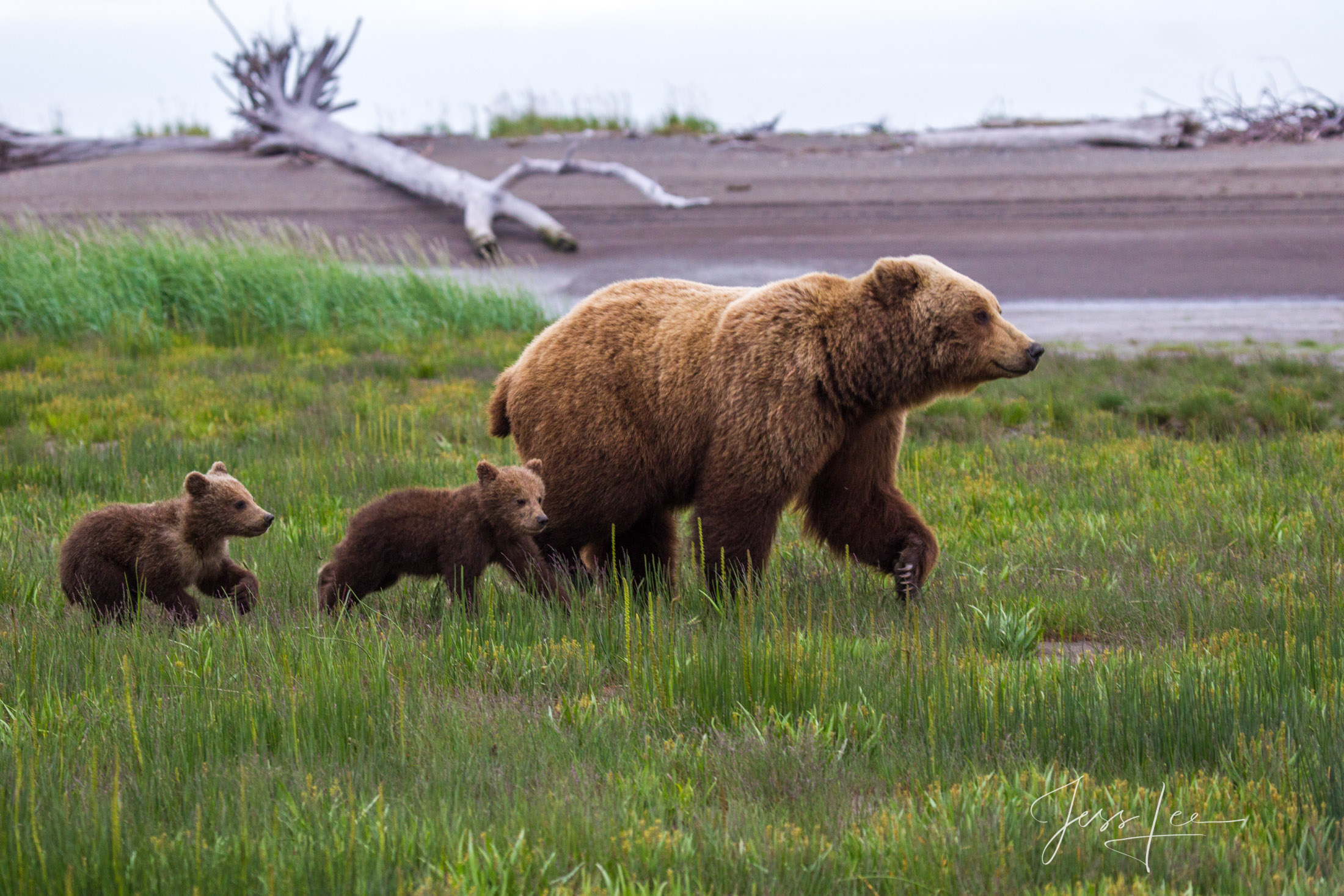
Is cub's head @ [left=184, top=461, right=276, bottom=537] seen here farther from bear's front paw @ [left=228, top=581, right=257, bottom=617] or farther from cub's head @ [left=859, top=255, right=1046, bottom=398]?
cub's head @ [left=859, top=255, right=1046, bottom=398]

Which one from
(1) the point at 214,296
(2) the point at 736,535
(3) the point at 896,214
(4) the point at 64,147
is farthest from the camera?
(4) the point at 64,147

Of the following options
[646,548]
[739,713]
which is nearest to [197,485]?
[646,548]

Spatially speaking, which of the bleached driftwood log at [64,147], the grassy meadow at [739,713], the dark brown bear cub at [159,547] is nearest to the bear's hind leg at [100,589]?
the dark brown bear cub at [159,547]

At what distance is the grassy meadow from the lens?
2645mm

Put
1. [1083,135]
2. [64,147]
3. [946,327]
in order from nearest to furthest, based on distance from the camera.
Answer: [946,327] < [1083,135] < [64,147]

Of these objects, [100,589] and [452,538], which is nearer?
[100,589]

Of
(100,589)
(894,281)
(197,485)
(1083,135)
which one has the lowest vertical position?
(100,589)

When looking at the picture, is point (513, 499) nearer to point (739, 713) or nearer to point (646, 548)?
point (646, 548)

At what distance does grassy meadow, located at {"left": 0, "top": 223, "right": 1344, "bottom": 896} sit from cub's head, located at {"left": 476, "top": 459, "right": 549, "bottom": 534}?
33cm

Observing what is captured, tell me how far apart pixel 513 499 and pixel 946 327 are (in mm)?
2005

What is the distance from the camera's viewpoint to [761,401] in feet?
16.1

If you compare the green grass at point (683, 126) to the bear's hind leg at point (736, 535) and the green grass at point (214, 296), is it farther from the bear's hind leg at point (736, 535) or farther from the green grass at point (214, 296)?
the bear's hind leg at point (736, 535)

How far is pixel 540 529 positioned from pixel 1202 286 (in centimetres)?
1619

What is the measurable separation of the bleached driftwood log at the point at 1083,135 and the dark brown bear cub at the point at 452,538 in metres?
20.0
